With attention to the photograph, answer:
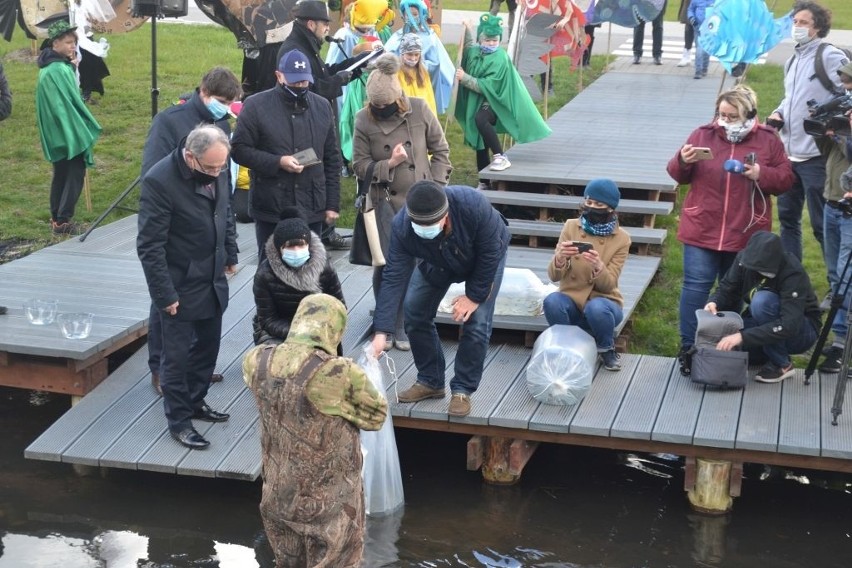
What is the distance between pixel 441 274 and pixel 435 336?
1.73 feet

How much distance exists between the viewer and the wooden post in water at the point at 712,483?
6605 mm

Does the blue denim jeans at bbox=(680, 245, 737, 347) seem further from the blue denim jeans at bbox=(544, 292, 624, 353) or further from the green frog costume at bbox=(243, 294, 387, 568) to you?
the green frog costume at bbox=(243, 294, 387, 568)

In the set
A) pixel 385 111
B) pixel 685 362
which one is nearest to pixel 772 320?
pixel 685 362

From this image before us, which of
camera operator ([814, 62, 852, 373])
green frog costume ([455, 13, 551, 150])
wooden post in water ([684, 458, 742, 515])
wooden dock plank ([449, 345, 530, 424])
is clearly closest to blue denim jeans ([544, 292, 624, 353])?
wooden dock plank ([449, 345, 530, 424])

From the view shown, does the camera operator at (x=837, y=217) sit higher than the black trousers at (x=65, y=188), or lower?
higher

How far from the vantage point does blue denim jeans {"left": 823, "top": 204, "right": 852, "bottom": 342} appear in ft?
23.4

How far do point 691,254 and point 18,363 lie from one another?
169 inches

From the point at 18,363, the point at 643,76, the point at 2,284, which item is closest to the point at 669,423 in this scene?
the point at 18,363

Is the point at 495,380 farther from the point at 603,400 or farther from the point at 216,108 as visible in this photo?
the point at 216,108

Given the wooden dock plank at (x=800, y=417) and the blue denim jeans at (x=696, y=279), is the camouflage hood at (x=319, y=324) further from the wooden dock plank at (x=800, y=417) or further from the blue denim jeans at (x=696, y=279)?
the blue denim jeans at (x=696, y=279)

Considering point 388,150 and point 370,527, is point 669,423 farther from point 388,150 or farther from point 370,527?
point 388,150

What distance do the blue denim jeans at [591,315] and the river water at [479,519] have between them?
2.59 ft

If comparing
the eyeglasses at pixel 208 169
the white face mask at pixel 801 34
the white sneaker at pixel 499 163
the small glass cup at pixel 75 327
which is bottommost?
Answer: the small glass cup at pixel 75 327

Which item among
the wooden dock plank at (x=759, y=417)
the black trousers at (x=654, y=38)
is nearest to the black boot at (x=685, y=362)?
the wooden dock plank at (x=759, y=417)
